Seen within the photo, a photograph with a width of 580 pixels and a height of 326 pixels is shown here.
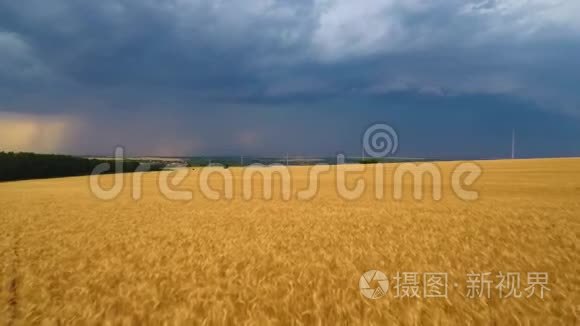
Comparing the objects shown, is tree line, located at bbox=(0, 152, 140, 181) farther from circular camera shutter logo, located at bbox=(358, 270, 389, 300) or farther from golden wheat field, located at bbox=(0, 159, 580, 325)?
circular camera shutter logo, located at bbox=(358, 270, 389, 300)

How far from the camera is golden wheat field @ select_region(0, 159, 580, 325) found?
3510 millimetres

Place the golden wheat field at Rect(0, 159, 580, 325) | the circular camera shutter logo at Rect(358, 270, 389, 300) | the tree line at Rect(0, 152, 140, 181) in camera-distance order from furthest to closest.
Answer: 1. the tree line at Rect(0, 152, 140, 181)
2. the circular camera shutter logo at Rect(358, 270, 389, 300)
3. the golden wheat field at Rect(0, 159, 580, 325)

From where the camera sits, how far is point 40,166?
49.7 m

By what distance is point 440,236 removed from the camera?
7.53 metres

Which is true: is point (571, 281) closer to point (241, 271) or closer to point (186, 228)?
point (241, 271)

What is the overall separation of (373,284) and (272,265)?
5.67 ft

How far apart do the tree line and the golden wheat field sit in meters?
47.7

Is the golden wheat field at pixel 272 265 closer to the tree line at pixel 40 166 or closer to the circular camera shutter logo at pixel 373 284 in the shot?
the circular camera shutter logo at pixel 373 284

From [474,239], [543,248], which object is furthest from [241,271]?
[543,248]

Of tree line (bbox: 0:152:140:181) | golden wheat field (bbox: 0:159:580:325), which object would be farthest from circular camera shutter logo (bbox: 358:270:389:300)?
tree line (bbox: 0:152:140:181)

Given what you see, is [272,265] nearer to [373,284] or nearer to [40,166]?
[373,284]

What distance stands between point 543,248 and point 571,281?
7.19 feet

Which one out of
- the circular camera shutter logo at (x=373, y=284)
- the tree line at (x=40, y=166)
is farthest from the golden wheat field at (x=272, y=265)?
the tree line at (x=40, y=166)

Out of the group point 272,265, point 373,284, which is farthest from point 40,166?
point 373,284
